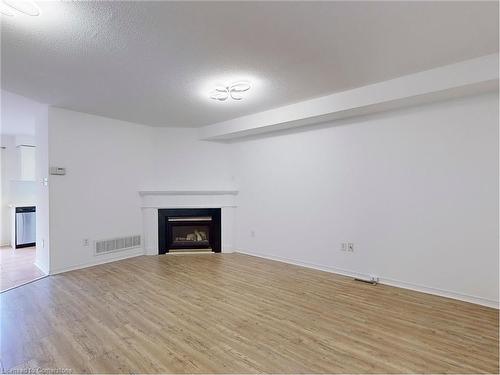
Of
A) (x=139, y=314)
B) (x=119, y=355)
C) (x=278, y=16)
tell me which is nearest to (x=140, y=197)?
(x=139, y=314)

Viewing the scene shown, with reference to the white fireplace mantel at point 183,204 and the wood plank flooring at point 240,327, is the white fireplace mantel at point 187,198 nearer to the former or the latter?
the white fireplace mantel at point 183,204

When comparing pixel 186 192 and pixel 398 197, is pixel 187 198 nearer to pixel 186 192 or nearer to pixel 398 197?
pixel 186 192

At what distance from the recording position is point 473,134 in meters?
3.11

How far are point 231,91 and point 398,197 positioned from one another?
2.59 metres

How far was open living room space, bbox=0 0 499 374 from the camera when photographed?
84.9 inches

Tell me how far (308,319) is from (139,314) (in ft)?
5.75

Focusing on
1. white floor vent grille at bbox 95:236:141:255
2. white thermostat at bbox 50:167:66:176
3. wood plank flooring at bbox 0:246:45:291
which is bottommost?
wood plank flooring at bbox 0:246:45:291

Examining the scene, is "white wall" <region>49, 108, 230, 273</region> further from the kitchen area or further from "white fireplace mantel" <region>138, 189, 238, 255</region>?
the kitchen area

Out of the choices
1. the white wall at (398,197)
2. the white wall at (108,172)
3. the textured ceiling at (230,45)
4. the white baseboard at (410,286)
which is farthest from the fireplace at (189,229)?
the textured ceiling at (230,45)

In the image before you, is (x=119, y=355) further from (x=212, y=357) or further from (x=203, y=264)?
(x=203, y=264)

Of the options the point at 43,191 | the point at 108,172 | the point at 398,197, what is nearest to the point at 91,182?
the point at 108,172

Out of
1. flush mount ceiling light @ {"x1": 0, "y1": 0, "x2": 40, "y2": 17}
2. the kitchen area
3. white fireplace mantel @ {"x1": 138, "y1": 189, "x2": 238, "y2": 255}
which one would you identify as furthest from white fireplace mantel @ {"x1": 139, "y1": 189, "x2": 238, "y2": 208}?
flush mount ceiling light @ {"x1": 0, "y1": 0, "x2": 40, "y2": 17}

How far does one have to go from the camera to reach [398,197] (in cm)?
367

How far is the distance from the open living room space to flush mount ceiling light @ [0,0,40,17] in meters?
0.01
